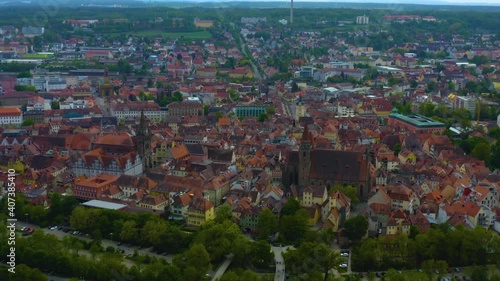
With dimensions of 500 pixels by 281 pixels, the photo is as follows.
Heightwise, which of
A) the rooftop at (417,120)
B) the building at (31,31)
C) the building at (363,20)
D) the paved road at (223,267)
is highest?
the building at (363,20)

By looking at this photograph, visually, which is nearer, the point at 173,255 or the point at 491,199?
the point at 173,255

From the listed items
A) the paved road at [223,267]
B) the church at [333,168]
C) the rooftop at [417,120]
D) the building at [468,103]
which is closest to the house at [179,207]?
the paved road at [223,267]

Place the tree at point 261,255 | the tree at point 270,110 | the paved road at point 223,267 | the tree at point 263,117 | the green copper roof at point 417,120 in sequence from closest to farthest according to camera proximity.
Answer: the paved road at point 223,267 < the tree at point 261,255 < the green copper roof at point 417,120 < the tree at point 263,117 < the tree at point 270,110

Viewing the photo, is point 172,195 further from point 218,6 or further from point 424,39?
point 218,6

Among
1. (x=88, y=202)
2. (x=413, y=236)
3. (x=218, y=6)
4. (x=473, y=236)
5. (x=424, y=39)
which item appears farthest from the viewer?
(x=218, y=6)

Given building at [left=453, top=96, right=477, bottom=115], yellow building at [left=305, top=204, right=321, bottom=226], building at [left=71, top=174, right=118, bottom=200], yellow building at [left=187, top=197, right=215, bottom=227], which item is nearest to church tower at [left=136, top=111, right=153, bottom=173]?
building at [left=71, top=174, right=118, bottom=200]

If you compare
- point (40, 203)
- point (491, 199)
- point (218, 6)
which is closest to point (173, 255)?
point (40, 203)

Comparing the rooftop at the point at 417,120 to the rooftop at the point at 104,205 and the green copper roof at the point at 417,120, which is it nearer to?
the green copper roof at the point at 417,120
